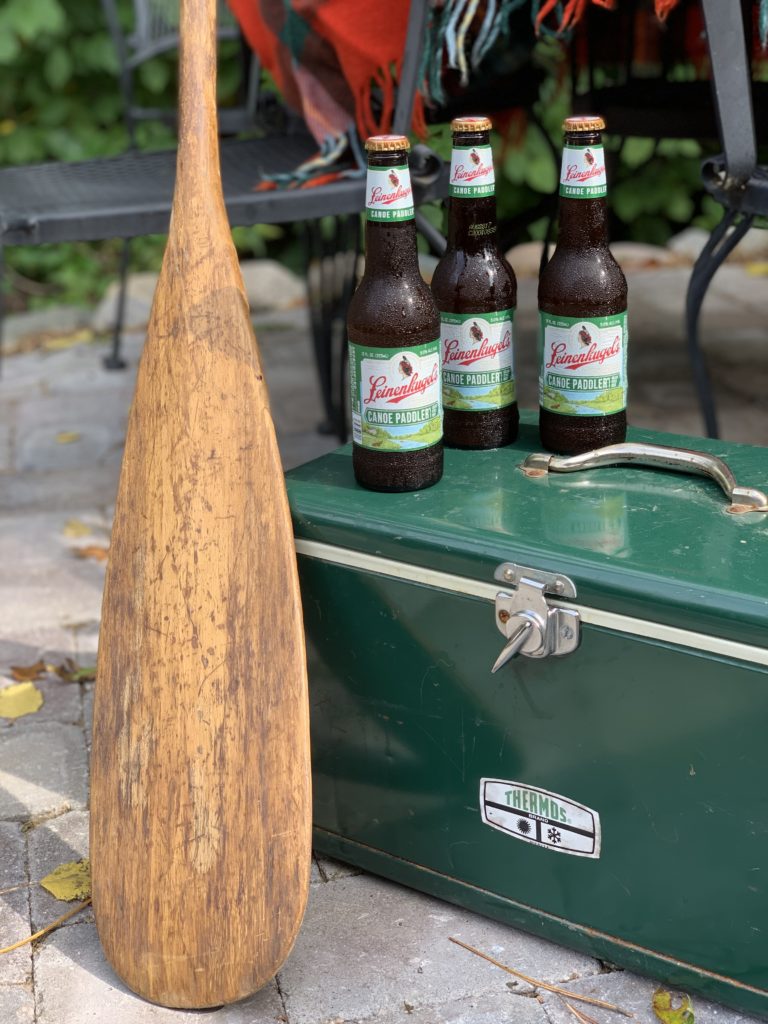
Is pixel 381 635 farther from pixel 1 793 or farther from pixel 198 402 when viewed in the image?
pixel 1 793

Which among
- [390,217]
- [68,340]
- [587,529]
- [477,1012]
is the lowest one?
[477,1012]

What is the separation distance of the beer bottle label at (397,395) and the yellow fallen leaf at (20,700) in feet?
2.90

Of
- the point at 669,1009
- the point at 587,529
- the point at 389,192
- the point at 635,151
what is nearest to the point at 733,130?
the point at 389,192

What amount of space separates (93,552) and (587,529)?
1.46 metres

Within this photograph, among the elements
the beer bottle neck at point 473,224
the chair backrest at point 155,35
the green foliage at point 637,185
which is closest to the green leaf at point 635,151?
the green foliage at point 637,185

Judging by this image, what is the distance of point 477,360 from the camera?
1.66m

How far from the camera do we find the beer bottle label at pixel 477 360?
1648mm

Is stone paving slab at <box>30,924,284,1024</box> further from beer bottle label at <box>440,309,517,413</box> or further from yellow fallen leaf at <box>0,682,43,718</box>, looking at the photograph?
beer bottle label at <box>440,309,517,413</box>

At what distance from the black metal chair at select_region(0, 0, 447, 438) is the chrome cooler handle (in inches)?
27.7

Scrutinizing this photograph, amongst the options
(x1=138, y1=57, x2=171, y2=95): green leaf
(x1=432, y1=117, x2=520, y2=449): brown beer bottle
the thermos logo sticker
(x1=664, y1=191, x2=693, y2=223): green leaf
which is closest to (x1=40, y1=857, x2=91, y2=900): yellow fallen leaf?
the thermos logo sticker

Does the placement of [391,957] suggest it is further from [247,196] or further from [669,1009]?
[247,196]

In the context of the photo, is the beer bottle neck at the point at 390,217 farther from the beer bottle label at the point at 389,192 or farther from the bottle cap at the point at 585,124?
the bottle cap at the point at 585,124

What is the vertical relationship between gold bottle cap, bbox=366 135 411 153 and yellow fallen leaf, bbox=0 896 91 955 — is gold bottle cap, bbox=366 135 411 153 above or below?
above

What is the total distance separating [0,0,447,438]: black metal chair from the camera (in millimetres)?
2186
